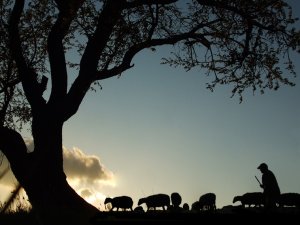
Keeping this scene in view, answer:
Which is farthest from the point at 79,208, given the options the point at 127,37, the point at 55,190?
the point at 127,37

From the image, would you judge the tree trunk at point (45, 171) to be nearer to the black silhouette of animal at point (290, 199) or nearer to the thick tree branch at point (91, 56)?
the thick tree branch at point (91, 56)

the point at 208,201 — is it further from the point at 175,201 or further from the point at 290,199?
the point at 290,199

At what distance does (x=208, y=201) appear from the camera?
2405 cm

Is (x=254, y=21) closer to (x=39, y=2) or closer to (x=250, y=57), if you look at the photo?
(x=250, y=57)

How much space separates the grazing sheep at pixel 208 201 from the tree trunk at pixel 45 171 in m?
6.01

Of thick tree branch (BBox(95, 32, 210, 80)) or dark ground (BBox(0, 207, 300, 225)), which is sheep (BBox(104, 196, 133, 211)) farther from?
dark ground (BBox(0, 207, 300, 225))

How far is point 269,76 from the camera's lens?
25.0m

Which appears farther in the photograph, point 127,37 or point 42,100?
point 127,37

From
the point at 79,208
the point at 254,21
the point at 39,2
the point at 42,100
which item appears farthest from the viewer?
the point at 39,2

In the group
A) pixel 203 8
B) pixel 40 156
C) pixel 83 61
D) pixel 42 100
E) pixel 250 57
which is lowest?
pixel 40 156

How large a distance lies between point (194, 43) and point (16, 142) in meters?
10.7

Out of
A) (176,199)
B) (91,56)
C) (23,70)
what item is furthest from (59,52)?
(176,199)

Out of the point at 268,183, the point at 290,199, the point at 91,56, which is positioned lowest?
the point at 268,183

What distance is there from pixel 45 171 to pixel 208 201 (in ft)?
27.5
